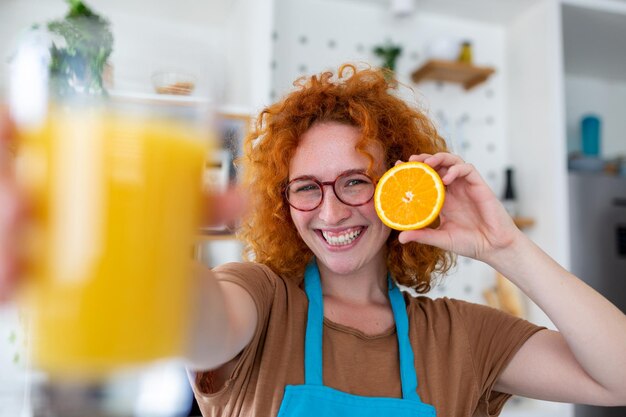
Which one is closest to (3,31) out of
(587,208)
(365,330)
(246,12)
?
(365,330)

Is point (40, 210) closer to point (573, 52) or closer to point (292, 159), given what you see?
point (292, 159)

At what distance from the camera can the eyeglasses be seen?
1180mm

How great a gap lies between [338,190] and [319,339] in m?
0.32

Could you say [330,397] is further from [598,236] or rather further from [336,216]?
[598,236]

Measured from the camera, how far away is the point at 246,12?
8.45 feet

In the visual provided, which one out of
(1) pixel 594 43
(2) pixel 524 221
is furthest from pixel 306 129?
(1) pixel 594 43

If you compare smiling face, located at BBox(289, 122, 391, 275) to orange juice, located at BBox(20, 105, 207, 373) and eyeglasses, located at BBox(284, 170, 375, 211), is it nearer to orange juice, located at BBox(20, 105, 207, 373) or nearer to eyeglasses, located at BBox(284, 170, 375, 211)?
eyeglasses, located at BBox(284, 170, 375, 211)

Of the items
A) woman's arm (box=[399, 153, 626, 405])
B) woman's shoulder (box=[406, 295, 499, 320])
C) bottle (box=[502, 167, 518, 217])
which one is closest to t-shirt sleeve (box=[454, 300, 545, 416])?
woman's shoulder (box=[406, 295, 499, 320])

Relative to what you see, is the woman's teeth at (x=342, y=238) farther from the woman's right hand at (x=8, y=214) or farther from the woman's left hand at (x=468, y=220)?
the woman's right hand at (x=8, y=214)

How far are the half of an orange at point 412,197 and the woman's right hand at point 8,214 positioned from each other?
80 centimetres

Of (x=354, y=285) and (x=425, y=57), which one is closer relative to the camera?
(x=354, y=285)

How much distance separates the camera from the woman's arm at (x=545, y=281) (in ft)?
3.52

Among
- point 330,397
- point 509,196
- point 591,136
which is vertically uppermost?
point 591,136

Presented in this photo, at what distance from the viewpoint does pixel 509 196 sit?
294cm
